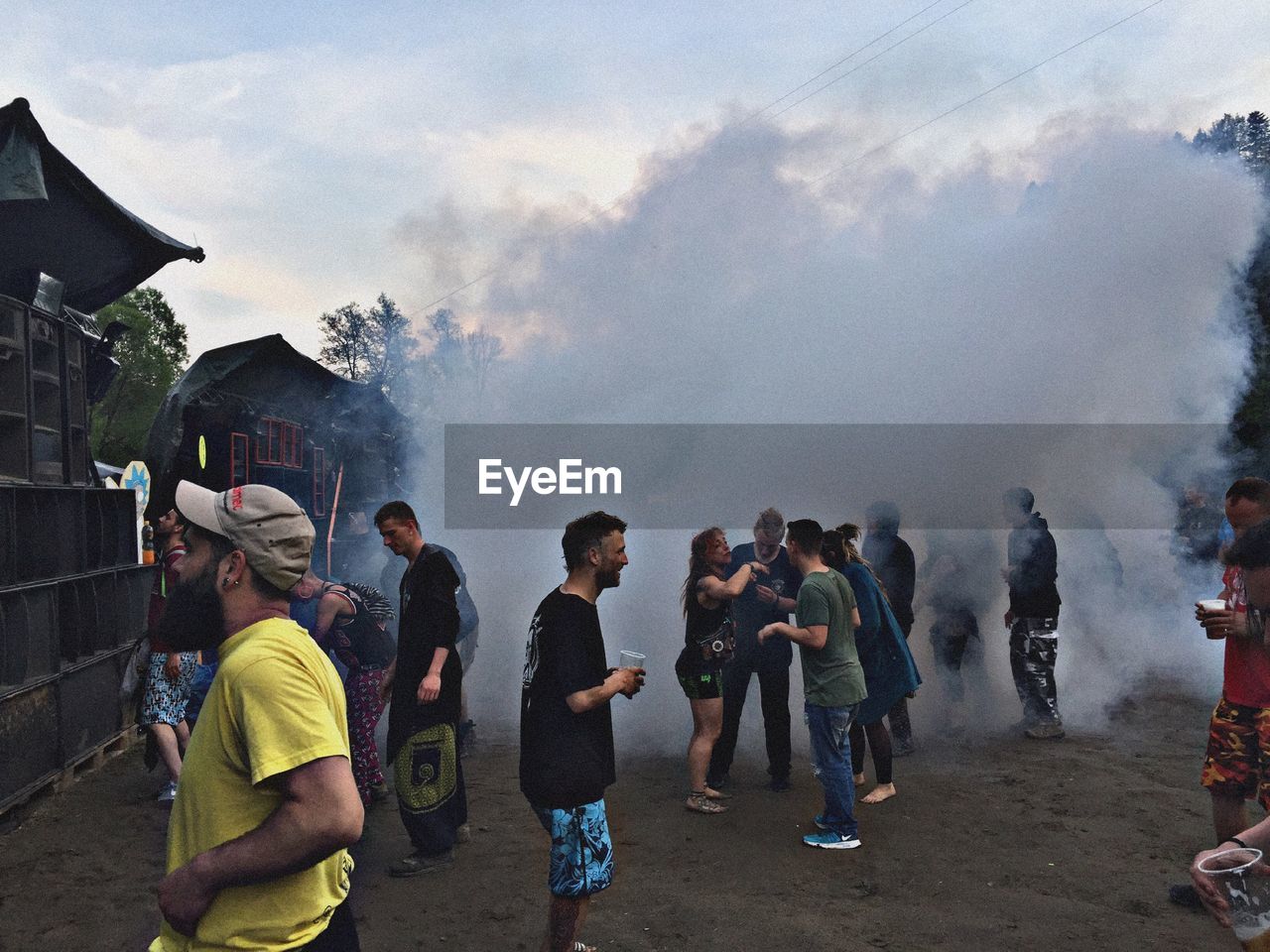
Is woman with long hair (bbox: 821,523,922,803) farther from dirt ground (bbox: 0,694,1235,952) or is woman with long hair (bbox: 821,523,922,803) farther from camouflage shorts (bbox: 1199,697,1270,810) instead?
camouflage shorts (bbox: 1199,697,1270,810)

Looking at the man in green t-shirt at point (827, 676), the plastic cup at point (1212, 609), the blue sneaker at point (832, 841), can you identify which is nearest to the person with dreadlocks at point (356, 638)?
the man in green t-shirt at point (827, 676)

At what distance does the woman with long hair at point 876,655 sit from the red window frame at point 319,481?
708 centimetres

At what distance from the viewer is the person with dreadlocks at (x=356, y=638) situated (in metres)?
5.17

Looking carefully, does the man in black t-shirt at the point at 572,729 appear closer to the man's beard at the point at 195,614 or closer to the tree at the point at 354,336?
the man's beard at the point at 195,614

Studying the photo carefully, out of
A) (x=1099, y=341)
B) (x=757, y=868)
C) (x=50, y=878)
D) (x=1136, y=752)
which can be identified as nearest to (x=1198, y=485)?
(x=1099, y=341)

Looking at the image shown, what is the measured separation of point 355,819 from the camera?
1.61 m

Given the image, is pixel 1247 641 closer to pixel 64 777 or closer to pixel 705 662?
pixel 705 662

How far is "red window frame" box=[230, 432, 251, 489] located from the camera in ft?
30.8

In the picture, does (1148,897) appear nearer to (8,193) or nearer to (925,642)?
(925,642)

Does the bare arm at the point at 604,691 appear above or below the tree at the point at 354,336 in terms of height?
below

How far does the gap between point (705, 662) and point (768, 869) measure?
1.22m

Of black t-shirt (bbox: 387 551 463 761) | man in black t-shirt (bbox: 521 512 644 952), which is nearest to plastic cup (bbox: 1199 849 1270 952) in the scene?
man in black t-shirt (bbox: 521 512 644 952)

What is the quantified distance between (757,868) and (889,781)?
148cm

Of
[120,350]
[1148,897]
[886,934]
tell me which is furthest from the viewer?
[120,350]
